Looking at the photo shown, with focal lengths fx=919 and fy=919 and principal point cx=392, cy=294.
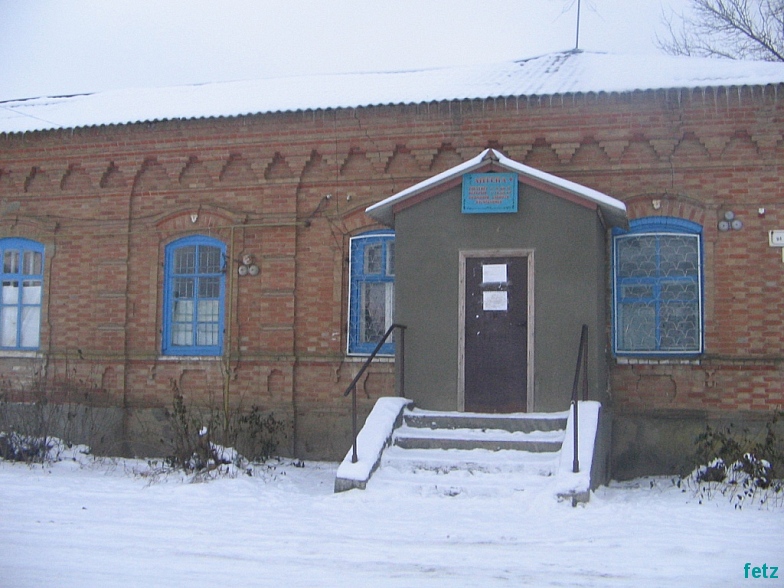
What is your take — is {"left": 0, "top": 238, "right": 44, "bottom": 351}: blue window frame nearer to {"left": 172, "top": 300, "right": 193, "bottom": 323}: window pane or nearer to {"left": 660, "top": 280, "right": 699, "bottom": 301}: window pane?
{"left": 172, "top": 300, "right": 193, "bottom": 323}: window pane

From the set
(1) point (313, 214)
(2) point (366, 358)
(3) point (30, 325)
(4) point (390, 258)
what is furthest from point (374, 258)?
(3) point (30, 325)

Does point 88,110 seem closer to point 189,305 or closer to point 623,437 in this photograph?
point 189,305

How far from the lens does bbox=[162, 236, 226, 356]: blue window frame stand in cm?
1255

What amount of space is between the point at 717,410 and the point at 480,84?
17.3 ft

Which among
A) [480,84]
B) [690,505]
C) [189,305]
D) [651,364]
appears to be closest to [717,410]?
[651,364]

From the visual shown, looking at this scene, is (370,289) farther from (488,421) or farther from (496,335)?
(488,421)

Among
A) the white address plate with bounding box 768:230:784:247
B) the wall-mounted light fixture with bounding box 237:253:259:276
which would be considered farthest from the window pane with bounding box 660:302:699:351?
the wall-mounted light fixture with bounding box 237:253:259:276

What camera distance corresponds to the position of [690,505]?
8.27 metres

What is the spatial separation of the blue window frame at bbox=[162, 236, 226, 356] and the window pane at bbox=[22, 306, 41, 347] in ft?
6.93

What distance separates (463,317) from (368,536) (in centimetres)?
372

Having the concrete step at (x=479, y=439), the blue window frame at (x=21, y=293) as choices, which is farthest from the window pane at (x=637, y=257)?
the blue window frame at (x=21, y=293)

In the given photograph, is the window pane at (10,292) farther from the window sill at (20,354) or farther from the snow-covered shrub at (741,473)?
the snow-covered shrub at (741,473)

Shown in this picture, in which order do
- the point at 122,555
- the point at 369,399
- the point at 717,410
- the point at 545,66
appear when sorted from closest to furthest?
the point at 122,555 < the point at 717,410 < the point at 369,399 < the point at 545,66

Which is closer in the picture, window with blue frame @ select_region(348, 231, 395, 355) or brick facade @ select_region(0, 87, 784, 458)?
brick facade @ select_region(0, 87, 784, 458)
